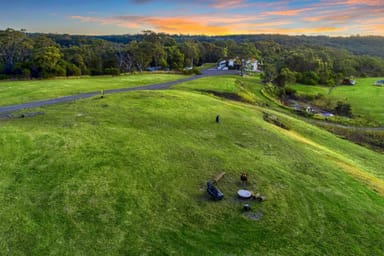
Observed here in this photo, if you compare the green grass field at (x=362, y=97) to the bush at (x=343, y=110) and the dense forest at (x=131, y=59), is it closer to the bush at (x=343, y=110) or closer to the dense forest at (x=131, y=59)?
the bush at (x=343, y=110)

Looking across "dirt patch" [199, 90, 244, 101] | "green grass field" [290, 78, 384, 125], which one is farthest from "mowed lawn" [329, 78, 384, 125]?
"dirt patch" [199, 90, 244, 101]

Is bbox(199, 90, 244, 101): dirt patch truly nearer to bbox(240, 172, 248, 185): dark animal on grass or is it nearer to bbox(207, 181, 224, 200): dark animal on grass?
bbox(240, 172, 248, 185): dark animal on grass

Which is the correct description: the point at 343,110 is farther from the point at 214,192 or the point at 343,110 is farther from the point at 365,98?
the point at 214,192

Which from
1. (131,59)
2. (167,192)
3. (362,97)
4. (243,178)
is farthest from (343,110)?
(167,192)


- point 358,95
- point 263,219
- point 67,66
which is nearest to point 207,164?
point 263,219

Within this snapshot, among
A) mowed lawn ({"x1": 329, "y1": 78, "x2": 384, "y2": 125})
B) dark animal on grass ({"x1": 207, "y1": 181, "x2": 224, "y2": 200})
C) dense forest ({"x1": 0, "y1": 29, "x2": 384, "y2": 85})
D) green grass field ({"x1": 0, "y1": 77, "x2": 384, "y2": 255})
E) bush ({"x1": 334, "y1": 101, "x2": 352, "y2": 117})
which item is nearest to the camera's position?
green grass field ({"x1": 0, "y1": 77, "x2": 384, "y2": 255})

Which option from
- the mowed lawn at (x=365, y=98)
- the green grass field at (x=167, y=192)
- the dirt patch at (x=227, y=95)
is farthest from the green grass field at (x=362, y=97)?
the green grass field at (x=167, y=192)
